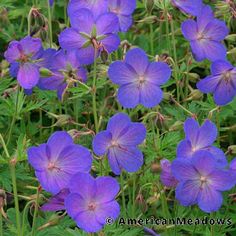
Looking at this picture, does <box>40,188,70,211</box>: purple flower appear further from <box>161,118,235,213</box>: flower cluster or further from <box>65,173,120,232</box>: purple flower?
<box>161,118,235,213</box>: flower cluster

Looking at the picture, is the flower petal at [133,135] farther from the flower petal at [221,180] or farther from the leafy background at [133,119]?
the flower petal at [221,180]

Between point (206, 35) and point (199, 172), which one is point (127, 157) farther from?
point (206, 35)

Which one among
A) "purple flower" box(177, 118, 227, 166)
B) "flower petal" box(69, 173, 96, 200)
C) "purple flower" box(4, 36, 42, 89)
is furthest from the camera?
"purple flower" box(4, 36, 42, 89)

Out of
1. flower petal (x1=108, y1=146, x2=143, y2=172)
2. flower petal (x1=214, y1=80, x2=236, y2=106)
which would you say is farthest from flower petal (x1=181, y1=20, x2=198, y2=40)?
flower petal (x1=108, y1=146, x2=143, y2=172)

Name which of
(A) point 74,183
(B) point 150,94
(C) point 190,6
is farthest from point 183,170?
(C) point 190,6

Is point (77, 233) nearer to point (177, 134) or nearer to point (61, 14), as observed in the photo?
point (177, 134)

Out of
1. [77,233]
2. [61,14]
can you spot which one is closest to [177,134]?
[77,233]
